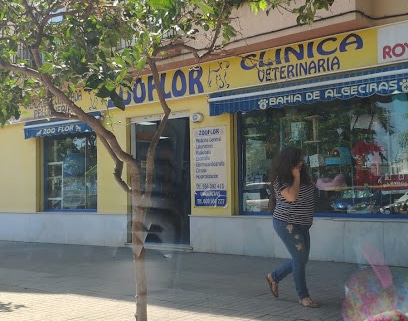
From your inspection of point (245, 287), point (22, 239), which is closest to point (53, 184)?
point (22, 239)

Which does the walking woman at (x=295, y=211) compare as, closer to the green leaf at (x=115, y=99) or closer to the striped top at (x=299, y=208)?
the striped top at (x=299, y=208)

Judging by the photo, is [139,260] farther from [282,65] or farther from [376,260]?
[282,65]

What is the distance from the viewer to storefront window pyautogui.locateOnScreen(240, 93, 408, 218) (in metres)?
9.14

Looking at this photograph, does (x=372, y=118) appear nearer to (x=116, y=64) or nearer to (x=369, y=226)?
(x=369, y=226)

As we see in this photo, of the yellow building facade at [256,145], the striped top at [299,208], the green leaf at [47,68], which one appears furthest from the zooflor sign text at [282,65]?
the green leaf at [47,68]

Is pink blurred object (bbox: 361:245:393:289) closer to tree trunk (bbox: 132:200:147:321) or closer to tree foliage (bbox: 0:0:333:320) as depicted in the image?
tree foliage (bbox: 0:0:333:320)

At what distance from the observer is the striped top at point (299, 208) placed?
20.7 ft

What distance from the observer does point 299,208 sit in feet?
20.8

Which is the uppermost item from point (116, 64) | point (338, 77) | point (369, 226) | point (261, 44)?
point (261, 44)

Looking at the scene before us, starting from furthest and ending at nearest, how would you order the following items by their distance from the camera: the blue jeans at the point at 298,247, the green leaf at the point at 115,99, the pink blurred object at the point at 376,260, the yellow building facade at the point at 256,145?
the yellow building facade at the point at 256,145
the pink blurred object at the point at 376,260
the blue jeans at the point at 298,247
the green leaf at the point at 115,99

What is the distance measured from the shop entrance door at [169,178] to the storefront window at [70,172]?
163cm

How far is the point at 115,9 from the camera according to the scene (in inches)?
243

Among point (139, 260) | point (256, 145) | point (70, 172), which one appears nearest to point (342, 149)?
point (256, 145)

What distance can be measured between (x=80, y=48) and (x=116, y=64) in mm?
831
